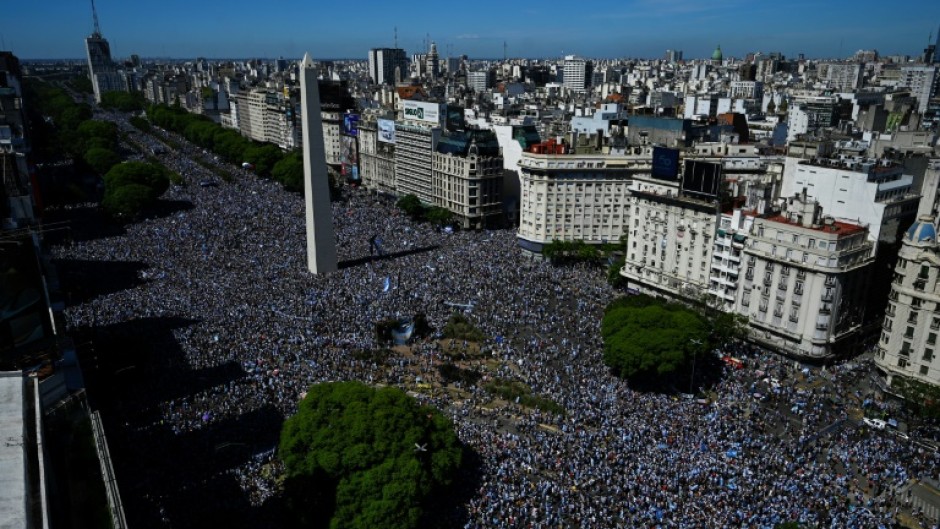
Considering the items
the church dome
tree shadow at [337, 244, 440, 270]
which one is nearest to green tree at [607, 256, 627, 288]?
tree shadow at [337, 244, 440, 270]

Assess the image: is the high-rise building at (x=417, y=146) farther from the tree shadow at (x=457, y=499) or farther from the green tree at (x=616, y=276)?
the tree shadow at (x=457, y=499)

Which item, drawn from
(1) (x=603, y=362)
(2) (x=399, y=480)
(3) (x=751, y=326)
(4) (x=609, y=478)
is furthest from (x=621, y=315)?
(2) (x=399, y=480)

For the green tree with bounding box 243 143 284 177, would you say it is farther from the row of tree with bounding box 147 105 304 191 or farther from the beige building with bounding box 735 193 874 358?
the beige building with bounding box 735 193 874 358

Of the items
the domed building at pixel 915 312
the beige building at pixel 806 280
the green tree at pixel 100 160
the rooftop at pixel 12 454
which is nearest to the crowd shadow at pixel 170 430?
the rooftop at pixel 12 454

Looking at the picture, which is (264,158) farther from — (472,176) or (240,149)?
(472,176)

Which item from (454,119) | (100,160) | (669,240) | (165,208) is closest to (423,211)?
(454,119)
